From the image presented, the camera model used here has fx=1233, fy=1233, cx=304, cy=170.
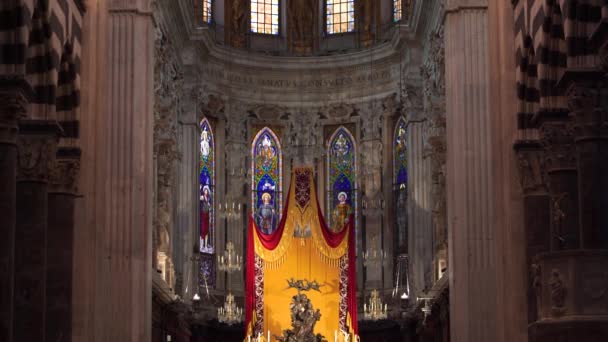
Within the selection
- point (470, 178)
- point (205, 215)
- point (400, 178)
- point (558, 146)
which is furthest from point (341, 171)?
point (558, 146)

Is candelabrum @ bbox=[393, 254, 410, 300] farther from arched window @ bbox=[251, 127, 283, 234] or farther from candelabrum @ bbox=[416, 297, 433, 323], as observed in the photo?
arched window @ bbox=[251, 127, 283, 234]

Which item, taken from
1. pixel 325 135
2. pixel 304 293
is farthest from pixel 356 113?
pixel 304 293

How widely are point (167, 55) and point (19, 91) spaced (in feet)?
56.9

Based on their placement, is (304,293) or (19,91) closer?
(19,91)

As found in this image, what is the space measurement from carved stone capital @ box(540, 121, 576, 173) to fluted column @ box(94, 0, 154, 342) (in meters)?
8.26

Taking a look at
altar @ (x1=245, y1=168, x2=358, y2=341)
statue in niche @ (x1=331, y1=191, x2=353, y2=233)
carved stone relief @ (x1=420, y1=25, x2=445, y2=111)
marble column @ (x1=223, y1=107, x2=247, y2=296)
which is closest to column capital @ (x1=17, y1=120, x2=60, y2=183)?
carved stone relief @ (x1=420, y1=25, x2=445, y2=111)

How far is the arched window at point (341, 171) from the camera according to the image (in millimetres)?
43375

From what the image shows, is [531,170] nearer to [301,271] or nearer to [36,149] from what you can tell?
[36,149]

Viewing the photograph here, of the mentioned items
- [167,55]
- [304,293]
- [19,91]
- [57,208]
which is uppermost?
[167,55]

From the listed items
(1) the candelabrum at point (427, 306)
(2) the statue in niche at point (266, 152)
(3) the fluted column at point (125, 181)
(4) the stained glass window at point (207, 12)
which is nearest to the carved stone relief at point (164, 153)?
(4) the stained glass window at point (207, 12)

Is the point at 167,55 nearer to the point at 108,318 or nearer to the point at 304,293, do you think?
the point at 304,293

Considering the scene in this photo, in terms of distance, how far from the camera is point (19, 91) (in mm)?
18781

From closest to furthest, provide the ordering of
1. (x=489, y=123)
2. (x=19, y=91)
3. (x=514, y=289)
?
(x=19, y=91) < (x=514, y=289) < (x=489, y=123)

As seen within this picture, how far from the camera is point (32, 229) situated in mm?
20891
